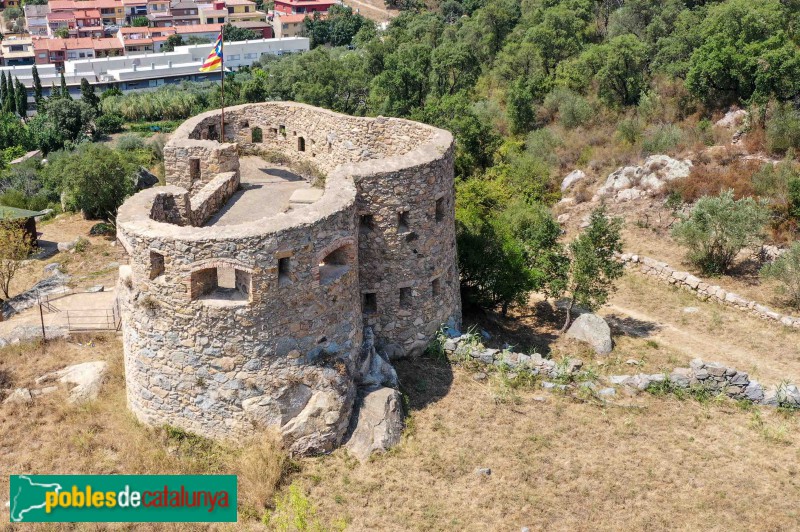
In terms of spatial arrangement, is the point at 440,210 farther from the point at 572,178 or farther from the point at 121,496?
the point at 572,178

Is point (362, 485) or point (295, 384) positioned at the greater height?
point (295, 384)

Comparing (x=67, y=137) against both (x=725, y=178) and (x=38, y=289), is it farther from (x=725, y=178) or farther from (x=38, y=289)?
(x=725, y=178)

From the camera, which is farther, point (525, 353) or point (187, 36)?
point (187, 36)

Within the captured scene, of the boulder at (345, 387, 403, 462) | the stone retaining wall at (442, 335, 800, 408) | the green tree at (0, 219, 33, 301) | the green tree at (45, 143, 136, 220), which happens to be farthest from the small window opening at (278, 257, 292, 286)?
the green tree at (45, 143, 136, 220)

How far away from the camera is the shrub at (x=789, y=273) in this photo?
2762 cm

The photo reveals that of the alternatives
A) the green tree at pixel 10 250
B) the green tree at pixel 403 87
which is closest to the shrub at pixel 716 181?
the green tree at pixel 403 87

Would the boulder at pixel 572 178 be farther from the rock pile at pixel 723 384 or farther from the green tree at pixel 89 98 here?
the green tree at pixel 89 98

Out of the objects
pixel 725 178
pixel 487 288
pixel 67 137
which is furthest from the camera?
pixel 67 137

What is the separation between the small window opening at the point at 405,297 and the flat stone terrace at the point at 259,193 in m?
3.83

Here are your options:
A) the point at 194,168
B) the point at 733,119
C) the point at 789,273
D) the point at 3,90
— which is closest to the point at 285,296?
the point at 194,168

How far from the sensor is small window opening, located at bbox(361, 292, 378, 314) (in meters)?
19.9

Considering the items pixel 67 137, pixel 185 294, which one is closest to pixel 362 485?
pixel 185 294

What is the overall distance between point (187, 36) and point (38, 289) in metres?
113

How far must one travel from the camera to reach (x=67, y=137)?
82.1 meters
